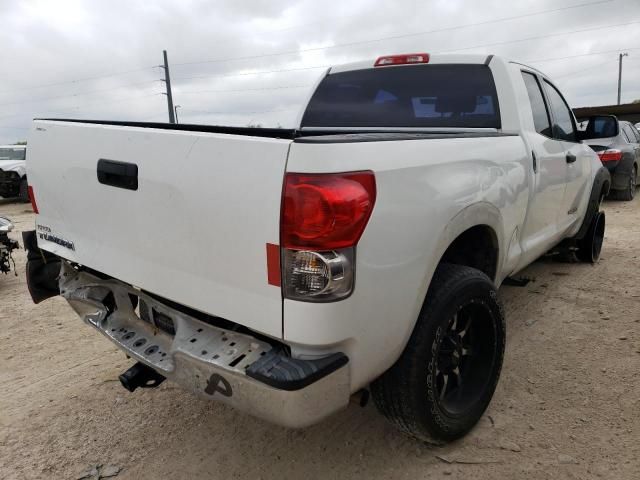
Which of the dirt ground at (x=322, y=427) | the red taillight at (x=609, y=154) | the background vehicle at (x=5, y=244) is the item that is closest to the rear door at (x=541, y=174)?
the dirt ground at (x=322, y=427)

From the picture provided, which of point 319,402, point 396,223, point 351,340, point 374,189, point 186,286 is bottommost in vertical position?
point 319,402

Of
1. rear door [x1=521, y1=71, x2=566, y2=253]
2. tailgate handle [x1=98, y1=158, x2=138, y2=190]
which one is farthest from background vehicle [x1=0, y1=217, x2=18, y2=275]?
rear door [x1=521, y1=71, x2=566, y2=253]

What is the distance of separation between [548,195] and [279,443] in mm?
2448

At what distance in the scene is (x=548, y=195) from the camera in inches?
138

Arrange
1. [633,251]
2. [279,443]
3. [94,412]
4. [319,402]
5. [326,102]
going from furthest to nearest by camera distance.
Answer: [633,251], [326,102], [94,412], [279,443], [319,402]

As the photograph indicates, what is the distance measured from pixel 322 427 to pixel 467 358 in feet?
2.81

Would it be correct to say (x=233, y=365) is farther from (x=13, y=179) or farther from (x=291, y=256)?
(x=13, y=179)

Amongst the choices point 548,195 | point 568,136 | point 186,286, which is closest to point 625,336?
point 548,195

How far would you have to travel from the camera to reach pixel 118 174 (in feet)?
6.98

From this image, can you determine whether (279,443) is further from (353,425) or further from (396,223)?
(396,223)

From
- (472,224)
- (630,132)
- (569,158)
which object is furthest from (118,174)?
(630,132)

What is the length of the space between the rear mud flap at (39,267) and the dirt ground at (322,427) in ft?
2.36

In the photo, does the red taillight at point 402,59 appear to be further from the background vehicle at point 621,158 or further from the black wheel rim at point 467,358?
the background vehicle at point 621,158

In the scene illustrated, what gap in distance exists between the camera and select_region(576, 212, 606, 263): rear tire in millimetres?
5262
